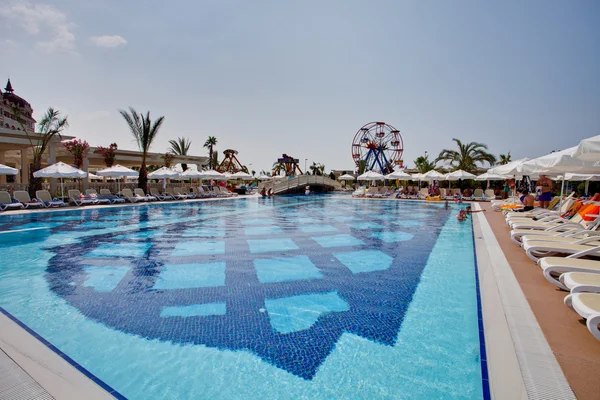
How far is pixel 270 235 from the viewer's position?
10594 millimetres

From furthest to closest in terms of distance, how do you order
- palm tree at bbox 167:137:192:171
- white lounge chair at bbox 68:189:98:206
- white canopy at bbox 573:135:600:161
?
1. palm tree at bbox 167:137:192:171
2. white lounge chair at bbox 68:189:98:206
3. white canopy at bbox 573:135:600:161

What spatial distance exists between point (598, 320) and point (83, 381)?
4.36 m

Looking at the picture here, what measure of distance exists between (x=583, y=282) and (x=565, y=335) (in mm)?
686

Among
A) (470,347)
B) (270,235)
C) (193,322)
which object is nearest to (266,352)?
(193,322)

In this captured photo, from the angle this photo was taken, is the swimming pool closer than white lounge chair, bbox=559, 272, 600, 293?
Yes

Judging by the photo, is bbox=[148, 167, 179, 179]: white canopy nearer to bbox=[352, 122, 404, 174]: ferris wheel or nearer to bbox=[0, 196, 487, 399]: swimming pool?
bbox=[0, 196, 487, 399]: swimming pool

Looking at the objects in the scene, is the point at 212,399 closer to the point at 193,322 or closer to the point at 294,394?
the point at 294,394

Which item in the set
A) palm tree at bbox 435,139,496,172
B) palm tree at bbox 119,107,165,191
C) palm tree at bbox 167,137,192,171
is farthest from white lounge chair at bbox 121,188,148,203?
palm tree at bbox 435,139,496,172

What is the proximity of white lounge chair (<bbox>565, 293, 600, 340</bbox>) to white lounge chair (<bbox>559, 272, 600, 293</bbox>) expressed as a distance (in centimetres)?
17

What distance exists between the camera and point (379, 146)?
50562 mm

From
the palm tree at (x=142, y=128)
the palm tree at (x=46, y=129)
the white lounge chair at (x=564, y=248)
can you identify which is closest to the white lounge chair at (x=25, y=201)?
the palm tree at (x=46, y=129)

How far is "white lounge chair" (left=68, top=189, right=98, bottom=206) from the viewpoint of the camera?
56.6 ft

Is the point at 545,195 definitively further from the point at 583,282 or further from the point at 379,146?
the point at 379,146

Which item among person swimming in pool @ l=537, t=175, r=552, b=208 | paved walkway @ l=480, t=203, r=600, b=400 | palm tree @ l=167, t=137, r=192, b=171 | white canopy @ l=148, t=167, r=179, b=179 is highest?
palm tree @ l=167, t=137, r=192, b=171
